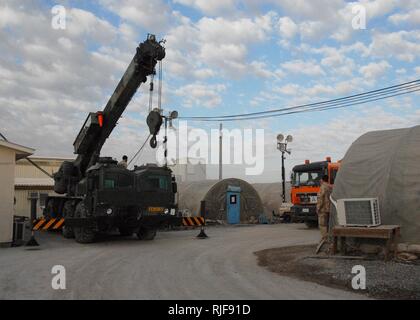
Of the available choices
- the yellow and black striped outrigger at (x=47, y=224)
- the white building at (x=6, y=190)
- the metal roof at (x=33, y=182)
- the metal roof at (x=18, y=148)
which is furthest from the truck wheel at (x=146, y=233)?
the metal roof at (x=33, y=182)

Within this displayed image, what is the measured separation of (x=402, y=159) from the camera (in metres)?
11.4

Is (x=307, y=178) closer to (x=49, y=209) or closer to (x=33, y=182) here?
(x=49, y=209)

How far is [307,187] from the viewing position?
20.8 m

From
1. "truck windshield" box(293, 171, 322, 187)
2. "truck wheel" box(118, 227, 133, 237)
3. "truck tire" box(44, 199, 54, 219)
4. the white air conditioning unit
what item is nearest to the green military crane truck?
"truck wheel" box(118, 227, 133, 237)

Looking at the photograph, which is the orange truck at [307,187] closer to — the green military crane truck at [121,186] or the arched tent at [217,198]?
the arched tent at [217,198]

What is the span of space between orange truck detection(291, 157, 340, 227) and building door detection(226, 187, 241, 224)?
20.1 feet

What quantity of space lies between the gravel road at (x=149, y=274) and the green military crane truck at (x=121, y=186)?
801 mm

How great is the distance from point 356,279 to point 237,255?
177 inches

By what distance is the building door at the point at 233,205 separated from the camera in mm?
26781

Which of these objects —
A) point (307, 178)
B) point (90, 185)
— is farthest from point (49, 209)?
point (307, 178)

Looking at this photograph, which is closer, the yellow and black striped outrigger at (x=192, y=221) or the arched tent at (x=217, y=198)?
the yellow and black striped outrigger at (x=192, y=221)

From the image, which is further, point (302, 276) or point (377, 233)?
point (377, 233)
